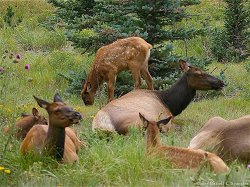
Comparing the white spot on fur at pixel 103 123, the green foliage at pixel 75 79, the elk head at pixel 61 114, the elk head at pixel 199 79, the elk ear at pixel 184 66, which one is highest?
→ the elk head at pixel 61 114

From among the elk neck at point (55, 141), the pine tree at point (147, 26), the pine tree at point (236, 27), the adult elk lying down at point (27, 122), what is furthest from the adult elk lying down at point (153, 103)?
the pine tree at point (236, 27)

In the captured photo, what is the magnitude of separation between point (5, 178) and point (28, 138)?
1354 mm

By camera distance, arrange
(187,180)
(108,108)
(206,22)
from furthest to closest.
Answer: (206,22) → (108,108) → (187,180)

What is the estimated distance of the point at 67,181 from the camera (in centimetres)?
850

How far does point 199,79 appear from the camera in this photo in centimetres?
1395

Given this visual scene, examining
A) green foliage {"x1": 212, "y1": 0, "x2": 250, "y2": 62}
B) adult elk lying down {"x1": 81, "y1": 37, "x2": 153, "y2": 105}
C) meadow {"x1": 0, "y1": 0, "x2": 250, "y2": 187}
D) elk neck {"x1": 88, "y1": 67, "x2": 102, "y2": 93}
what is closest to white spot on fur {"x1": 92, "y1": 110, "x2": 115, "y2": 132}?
meadow {"x1": 0, "y1": 0, "x2": 250, "y2": 187}

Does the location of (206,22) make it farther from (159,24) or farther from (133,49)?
(133,49)

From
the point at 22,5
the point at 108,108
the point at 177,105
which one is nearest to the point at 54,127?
the point at 108,108

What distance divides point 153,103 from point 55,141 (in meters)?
4.77

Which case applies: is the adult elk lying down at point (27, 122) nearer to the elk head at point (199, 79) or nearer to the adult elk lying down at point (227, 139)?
the adult elk lying down at point (227, 139)

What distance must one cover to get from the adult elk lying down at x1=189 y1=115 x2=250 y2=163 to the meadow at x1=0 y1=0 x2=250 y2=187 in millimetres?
304

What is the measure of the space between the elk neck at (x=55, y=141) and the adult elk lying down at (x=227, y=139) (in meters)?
2.19

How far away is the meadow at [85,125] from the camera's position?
27.8 ft

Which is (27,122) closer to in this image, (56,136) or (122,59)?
(56,136)
